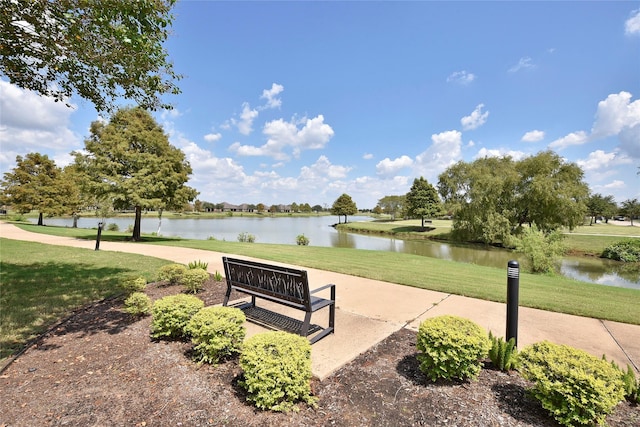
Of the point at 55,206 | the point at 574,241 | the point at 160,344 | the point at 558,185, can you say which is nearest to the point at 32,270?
the point at 160,344

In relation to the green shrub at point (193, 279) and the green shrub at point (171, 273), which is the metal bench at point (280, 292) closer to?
the green shrub at point (193, 279)

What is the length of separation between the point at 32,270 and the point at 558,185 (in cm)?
3203

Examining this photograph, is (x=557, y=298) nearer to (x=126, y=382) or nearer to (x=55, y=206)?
(x=126, y=382)

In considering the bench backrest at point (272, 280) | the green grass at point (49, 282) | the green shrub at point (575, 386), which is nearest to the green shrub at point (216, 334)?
the bench backrest at point (272, 280)

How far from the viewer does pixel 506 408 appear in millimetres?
2373

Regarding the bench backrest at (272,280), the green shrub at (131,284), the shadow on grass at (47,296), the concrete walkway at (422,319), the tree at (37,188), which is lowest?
the shadow on grass at (47,296)

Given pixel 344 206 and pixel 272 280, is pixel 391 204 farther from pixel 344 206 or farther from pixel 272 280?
pixel 272 280

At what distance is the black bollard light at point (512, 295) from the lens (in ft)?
10.0

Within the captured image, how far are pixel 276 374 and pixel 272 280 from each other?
146 cm

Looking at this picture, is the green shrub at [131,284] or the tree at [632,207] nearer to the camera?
the green shrub at [131,284]

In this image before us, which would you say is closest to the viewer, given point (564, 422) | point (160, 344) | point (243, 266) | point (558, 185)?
point (564, 422)

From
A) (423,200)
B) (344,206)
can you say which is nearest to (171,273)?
(423,200)

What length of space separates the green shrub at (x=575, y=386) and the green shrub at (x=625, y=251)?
75.4ft

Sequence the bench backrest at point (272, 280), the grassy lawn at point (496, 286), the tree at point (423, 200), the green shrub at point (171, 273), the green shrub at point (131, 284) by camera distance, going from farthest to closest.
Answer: the tree at point (423, 200) < the green shrub at point (171, 273) < the grassy lawn at point (496, 286) < the green shrub at point (131, 284) < the bench backrest at point (272, 280)
